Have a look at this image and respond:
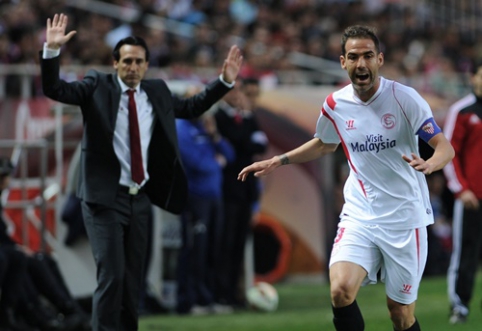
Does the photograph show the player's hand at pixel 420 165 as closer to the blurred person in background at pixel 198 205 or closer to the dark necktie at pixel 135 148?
the dark necktie at pixel 135 148

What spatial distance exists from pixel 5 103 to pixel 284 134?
409 centimetres

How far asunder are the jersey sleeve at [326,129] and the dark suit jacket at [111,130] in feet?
4.56

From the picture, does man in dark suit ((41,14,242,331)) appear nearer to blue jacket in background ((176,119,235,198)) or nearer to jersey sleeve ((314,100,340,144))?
jersey sleeve ((314,100,340,144))

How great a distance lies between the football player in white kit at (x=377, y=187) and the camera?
757 cm

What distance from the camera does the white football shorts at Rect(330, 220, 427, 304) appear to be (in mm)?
7691

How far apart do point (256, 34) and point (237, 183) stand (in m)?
9.87

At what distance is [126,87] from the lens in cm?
899

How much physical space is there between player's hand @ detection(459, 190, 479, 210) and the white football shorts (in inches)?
146

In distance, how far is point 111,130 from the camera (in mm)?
8781

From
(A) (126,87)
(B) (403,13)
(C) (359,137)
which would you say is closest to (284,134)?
(A) (126,87)

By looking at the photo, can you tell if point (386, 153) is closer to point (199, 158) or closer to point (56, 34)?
point (56, 34)

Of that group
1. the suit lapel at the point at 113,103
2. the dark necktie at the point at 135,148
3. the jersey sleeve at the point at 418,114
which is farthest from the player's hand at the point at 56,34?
the jersey sleeve at the point at 418,114

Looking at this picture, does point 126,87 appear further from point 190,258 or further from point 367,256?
point 190,258

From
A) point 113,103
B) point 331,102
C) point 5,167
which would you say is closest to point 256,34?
point 5,167
